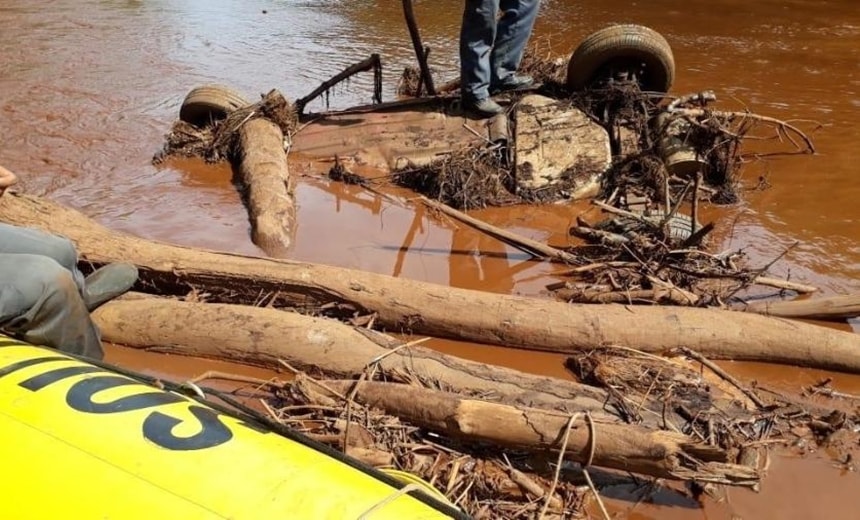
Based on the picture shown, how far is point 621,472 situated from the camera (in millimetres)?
3096

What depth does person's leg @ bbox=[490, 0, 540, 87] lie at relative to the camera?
633 cm

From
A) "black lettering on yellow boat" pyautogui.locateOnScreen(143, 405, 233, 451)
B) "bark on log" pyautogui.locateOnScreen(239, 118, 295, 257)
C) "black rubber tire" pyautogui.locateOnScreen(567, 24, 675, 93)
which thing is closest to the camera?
"black lettering on yellow boat" pyautogui.locateOnScreen(143, 405, 233, 451)

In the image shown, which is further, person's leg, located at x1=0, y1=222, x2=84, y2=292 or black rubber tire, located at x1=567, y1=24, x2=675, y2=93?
black rubber tire, located at x1=567, y1=24, x2=675, y2=93

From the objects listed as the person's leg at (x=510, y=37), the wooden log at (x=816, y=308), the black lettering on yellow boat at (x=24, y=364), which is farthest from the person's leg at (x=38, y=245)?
the person's leg at (x=510, y=37)

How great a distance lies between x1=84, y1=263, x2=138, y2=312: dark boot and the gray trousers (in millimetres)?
283

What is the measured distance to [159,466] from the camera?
2053 mm

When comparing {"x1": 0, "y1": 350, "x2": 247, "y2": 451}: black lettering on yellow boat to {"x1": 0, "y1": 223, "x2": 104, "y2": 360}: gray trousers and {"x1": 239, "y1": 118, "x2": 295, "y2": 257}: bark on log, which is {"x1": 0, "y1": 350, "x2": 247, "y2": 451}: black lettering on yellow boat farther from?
{"x1": 239, "y1": 118, "x2": 295, "y2": 257}: bark on log

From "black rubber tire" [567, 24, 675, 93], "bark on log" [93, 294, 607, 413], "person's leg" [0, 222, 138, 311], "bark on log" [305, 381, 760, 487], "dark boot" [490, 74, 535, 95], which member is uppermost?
"black rubber tire" [567, 24, 675, 93]

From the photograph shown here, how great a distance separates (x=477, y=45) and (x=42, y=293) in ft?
13.9

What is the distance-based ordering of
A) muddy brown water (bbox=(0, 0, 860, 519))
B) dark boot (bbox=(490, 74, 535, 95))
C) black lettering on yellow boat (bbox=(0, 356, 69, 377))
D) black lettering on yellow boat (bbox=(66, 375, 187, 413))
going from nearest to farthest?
black lettering on yellow boat (bbox=(66, 375, 187, 413)) → black lettering on yellow boat (bbox=(0, 356, 69, 377)) → muddy brown water (bbox=(0, 0, 860, 519)) → dark boot (bbox=(490, 74, 535, 95))

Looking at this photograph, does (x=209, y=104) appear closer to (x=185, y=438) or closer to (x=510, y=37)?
(x=510, y=37)

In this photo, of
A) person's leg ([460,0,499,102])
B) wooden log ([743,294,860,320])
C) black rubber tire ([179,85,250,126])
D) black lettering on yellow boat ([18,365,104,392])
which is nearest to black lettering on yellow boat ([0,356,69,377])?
black lettering on yellow boat ([18,365,104,392])

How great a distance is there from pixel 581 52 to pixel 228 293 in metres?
3.98

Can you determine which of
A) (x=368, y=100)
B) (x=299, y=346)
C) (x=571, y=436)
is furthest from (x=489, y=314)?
(x=368, y=100)
